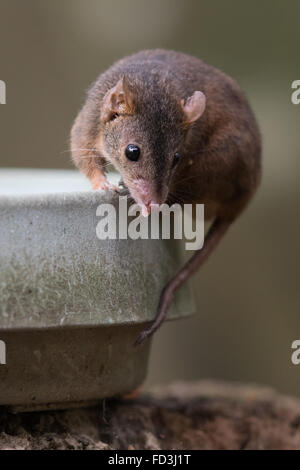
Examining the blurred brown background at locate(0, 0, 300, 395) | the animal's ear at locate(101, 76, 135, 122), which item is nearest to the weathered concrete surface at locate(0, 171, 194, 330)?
the animal's ear at locate(101, 76, 135, 122)

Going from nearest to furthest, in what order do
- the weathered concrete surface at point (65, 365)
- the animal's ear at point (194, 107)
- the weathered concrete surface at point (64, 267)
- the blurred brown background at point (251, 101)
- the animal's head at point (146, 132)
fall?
the weathered concrete surface at point (64, 267) → the weathered concrete surface at point (65, 365) → the animal's head at point (146, 132) → the animal's ear at point (194, 107) → the blurred brown background at point (251, 101)

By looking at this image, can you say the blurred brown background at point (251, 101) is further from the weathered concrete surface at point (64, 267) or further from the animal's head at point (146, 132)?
the weathered concrete surface at point (64, 267)

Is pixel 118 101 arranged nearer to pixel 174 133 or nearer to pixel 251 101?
pixel 174 133

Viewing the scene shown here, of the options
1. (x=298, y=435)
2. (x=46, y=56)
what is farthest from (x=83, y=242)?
(x=46, y=56)

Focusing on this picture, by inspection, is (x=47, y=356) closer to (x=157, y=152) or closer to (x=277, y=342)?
(x=157, y=152)

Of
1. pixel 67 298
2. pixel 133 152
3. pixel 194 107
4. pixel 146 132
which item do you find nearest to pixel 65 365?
pixel 67 298

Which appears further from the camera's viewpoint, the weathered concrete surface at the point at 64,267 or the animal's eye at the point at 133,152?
the animal's eye at the point at 133,152

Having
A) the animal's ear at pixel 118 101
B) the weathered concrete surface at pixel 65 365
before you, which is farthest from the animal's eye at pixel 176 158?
the weathered concrete surface at pixel 65 365
